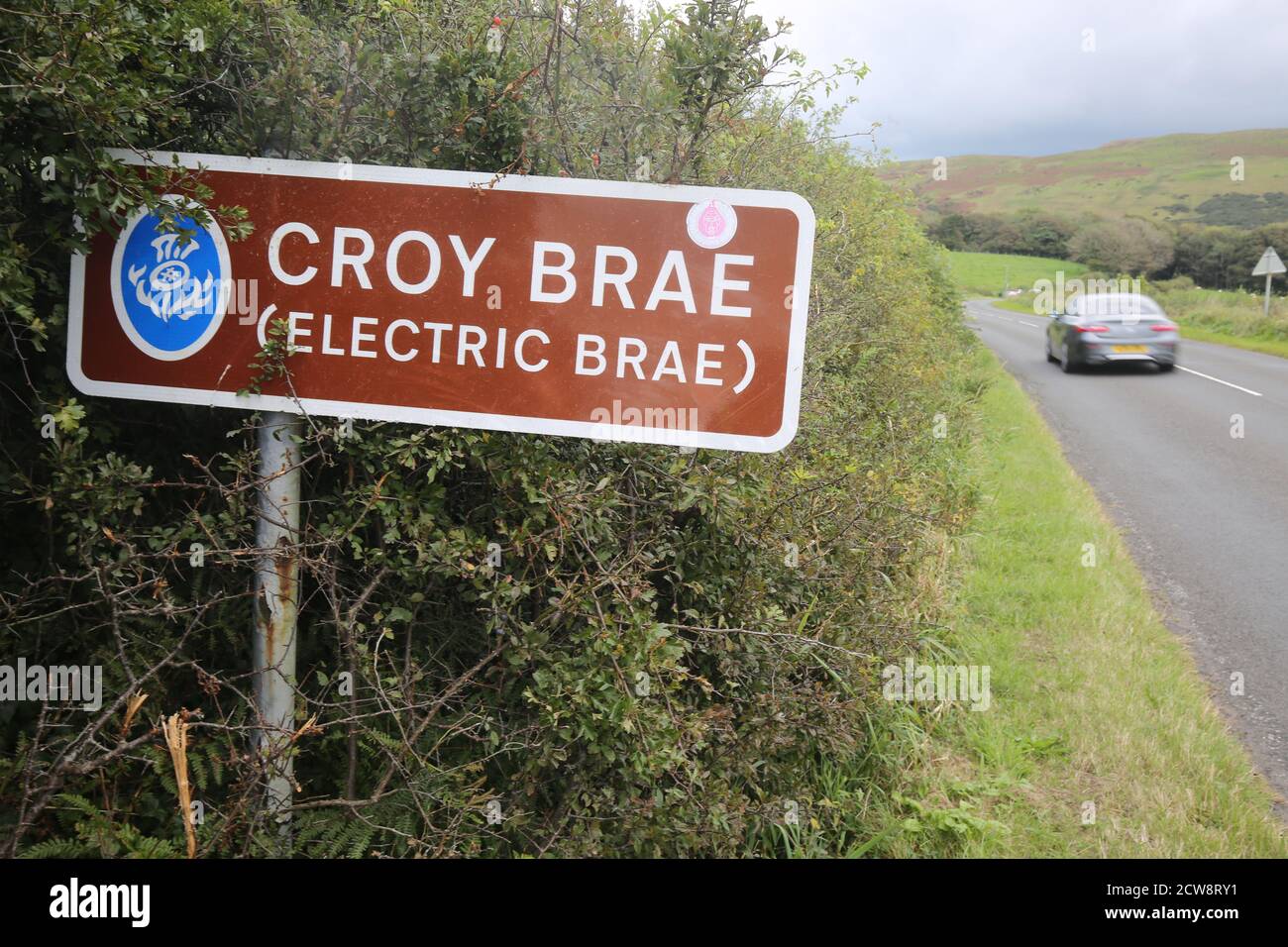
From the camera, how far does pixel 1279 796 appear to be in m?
3.40

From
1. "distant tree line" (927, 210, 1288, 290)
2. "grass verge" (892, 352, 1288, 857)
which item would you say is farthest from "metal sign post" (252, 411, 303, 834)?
"distant tree line" (927, 210, 1288, 290)

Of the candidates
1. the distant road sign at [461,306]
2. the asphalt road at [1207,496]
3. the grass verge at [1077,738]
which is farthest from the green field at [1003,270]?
the distant road sign at [461,306]

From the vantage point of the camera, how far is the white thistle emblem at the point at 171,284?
1929 millimetres

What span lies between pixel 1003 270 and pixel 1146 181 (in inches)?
A: 1254

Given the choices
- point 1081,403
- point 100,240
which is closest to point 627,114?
point 100,240

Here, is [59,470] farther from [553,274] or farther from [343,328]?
[553,274]

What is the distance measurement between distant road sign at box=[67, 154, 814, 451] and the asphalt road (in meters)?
3.01

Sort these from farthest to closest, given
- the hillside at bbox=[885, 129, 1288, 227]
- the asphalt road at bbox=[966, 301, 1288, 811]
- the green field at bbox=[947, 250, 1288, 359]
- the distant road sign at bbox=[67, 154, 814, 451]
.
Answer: the hillside at bbox=[885, 129, 1288, 227]
the green field at bbox=[947, 250, 1288, 359]
the asphalt road at bbox=[966, 301, 1288, 811]
the distant road sign at bbox=[67, 154, 814, 451]

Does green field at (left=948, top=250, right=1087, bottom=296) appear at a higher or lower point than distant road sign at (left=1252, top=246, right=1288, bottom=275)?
higher

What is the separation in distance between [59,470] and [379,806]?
3.41 ft

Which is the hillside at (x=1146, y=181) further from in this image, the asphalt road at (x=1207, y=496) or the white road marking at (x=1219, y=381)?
the asphalt road at (x=1207, y=496)

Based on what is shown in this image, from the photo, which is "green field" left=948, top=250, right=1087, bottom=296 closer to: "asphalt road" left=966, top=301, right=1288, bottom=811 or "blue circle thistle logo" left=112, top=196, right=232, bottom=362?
"asphalt road" left=966, top=301, right=1288, bottom=811

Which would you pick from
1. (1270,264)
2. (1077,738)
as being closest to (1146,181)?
(1270,264)

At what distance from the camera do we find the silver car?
15711 mm
